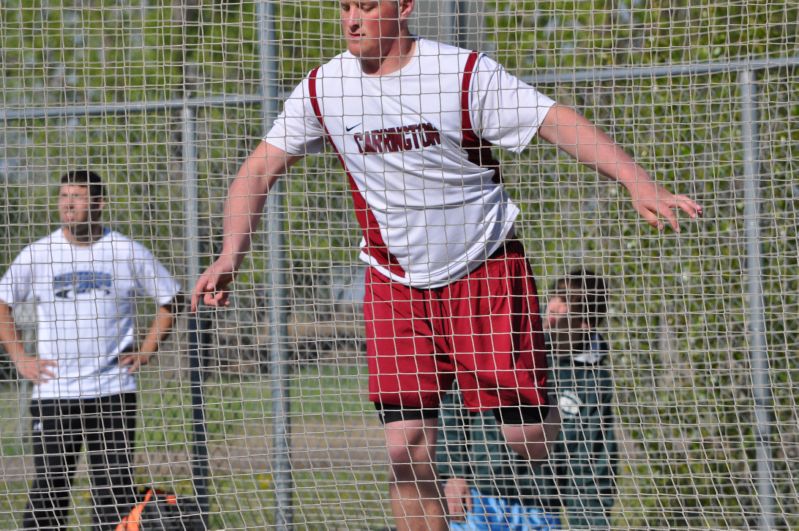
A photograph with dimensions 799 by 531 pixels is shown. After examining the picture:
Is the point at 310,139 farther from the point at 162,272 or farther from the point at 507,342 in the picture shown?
the point at 162,272

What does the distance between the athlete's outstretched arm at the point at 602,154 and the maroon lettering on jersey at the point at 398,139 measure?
372 millimetres

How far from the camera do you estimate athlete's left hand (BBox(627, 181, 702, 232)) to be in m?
3.03

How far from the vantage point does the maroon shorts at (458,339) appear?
135 inches

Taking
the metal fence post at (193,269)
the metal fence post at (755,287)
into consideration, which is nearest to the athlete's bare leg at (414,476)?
the metal fence post at (193,269)

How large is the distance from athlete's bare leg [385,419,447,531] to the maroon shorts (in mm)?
89

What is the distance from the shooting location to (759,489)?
4227 mm

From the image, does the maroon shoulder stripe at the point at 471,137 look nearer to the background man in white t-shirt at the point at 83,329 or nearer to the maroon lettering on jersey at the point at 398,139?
the maroon lettering on jersey at the point at 398,139

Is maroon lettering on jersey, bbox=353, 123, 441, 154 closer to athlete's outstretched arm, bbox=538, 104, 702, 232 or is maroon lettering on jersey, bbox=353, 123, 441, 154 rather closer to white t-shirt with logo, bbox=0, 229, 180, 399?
athlete's outstretched arm, bbox=538, 104, 702, 232

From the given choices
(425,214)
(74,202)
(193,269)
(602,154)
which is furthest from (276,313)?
(602,154)

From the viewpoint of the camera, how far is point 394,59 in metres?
3.34

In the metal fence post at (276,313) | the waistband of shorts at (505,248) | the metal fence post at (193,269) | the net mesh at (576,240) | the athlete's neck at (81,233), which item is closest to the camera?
the waistband of shorts at (505,248)

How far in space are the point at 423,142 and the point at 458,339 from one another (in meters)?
0.69

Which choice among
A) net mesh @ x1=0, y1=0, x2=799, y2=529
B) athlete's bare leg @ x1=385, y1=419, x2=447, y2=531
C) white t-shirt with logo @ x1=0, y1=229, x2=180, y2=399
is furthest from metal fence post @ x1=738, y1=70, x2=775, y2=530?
white t-shirt with logo @ x1=0, y1=229, x2=180, y2=399

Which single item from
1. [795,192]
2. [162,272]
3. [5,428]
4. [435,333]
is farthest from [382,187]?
[5,428]
